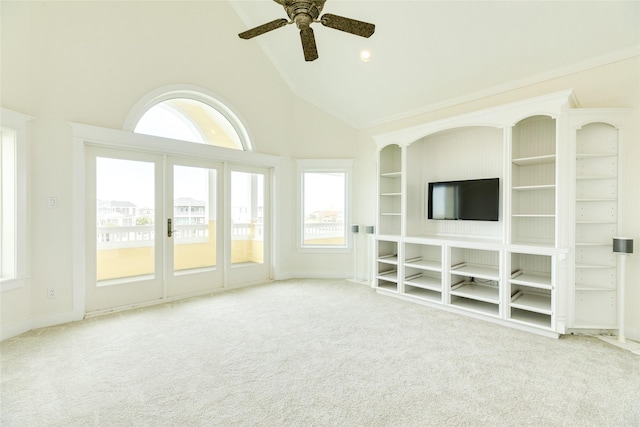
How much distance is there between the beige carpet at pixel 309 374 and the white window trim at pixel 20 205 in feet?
1.96

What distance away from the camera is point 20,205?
3.10m

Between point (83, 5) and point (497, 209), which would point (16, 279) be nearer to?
point (83, 5)

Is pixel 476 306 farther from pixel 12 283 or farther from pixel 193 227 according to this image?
pixel 12 283

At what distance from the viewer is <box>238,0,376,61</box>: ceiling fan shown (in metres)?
2.44

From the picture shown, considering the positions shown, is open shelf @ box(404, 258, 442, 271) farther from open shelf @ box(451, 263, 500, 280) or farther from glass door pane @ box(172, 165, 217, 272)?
glass door pane @ box(172, 165, 217, 272)

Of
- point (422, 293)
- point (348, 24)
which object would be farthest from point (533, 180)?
point (348, 24)

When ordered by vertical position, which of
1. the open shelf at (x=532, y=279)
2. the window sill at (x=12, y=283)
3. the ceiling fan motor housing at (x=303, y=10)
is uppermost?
the ceiling fan motor housing at (x=303, y=10)

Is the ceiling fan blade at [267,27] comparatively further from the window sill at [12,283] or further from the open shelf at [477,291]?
the open shelf at [477,291]

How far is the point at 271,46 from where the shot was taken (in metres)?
5.13

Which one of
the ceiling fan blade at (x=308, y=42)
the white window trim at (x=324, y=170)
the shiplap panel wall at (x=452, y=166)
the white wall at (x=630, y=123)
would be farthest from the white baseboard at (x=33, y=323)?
the white wall at (x=630, y=123)

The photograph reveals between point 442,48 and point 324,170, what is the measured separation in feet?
8.85

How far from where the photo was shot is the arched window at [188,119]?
4.05 meters

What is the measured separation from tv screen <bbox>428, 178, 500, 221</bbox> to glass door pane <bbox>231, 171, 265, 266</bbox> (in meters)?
2.86

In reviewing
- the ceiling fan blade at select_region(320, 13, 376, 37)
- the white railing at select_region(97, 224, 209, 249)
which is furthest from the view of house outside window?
the ceiling fan blade at select_region(320, 13, 376, 37)
